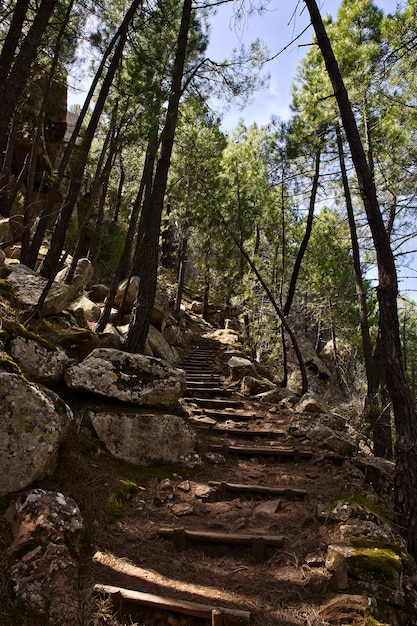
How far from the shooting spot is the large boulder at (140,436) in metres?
5.19

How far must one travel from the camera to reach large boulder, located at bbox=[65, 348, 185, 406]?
18.1 feet

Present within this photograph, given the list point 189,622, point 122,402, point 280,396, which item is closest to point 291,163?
point 280,396

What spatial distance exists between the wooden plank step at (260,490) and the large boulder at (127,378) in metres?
1.43

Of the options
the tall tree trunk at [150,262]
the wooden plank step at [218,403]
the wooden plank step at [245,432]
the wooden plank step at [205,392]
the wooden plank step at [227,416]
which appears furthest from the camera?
the wooden plank step at [205,392]

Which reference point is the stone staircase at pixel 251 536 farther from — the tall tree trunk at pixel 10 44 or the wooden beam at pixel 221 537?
the tall tree trunk at pixel 10 44

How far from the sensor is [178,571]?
3441 mm

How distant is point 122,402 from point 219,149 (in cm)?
1550

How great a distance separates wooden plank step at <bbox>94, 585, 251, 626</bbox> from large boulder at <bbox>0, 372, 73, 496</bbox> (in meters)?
1.15

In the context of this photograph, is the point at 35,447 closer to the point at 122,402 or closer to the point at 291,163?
the point at 122,402

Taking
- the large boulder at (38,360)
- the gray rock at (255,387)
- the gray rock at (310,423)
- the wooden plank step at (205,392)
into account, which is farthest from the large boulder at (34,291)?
the gray rock at (255,387)

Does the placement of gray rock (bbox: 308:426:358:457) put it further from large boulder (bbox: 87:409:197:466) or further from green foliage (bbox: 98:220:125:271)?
green foliage (bbox: 98:220:125:271)

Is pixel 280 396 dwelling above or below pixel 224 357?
below

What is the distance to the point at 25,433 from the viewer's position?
374 centimetres

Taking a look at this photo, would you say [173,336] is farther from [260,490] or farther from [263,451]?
[260,490]
